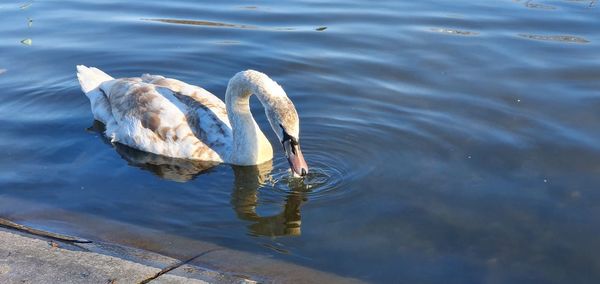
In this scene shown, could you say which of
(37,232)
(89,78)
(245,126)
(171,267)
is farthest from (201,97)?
(171,267)

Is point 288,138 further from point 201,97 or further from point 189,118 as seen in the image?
point 201,97

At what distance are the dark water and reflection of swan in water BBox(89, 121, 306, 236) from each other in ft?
0.10

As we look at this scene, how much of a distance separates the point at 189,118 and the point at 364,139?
2095mm

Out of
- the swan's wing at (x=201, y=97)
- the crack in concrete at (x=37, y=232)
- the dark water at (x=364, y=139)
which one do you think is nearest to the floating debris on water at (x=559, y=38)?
the dark water at (x=364, y=139)

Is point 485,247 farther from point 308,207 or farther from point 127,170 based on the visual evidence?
point 127,170

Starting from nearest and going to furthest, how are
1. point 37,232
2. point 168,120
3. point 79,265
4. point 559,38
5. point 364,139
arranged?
point 79,265 → point 37,232 → point 364,139 → point 168,120 → point 559,38

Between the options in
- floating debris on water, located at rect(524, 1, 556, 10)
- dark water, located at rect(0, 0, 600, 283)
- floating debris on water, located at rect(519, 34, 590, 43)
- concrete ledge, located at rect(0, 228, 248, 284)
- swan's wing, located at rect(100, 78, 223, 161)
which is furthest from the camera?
→ floating debris on water, located at rect(524, 1, 556, 10)

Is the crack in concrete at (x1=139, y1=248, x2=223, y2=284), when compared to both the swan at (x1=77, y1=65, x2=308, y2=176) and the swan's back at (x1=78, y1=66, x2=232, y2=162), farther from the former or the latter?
the swan's back at (x1=78, y1=66, x2=232, y2=162)

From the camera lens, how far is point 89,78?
11.3 m

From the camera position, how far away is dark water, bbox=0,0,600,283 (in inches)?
302

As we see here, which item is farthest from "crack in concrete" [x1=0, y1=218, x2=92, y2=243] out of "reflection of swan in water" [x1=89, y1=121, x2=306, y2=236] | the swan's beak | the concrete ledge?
the swan's beak

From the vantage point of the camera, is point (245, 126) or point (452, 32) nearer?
point (245, 126)

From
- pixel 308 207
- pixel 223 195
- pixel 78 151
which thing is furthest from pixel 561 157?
pixel 78 151

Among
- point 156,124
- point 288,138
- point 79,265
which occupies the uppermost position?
point 288,138
